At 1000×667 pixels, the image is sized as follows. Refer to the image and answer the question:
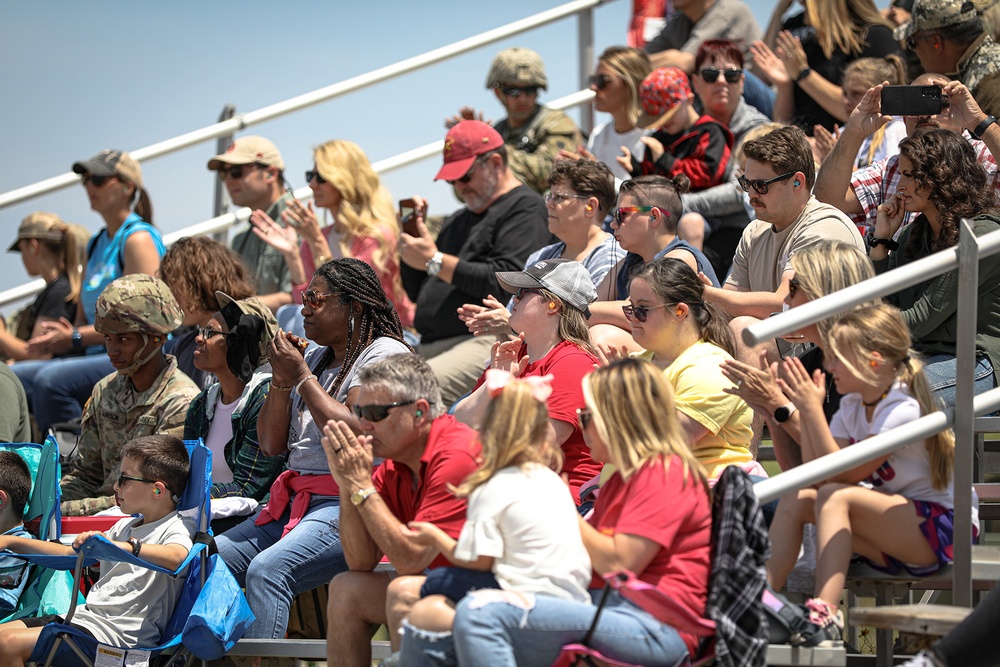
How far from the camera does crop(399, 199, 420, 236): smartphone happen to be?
6.64 meters

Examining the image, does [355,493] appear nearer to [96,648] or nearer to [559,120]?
[96,648]


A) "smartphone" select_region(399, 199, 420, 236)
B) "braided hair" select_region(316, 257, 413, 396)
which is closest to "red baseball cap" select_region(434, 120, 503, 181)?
"smartphone" select_region(399, 199, 420, 236)

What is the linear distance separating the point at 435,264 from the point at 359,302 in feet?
4.38

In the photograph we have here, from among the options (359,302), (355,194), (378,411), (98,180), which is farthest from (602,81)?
(378,411)

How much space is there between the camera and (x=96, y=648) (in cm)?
451

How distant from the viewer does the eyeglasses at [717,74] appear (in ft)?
24.2

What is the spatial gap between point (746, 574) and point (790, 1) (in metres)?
6.08

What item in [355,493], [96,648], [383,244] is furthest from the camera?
[383,244]

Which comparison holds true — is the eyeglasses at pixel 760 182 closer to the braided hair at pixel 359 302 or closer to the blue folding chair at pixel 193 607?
the braided hair at pixel 359 302

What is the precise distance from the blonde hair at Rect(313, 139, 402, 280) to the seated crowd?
20 millimetres

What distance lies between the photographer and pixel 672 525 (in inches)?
133

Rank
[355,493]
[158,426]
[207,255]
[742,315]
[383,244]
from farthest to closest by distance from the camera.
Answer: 1. [383,244]
2. [207,255]
3. [158,426]
4. [742,315]
5. [355,493]

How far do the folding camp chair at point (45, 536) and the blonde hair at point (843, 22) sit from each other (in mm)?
5019

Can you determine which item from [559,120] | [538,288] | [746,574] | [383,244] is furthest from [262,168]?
[746,574]
